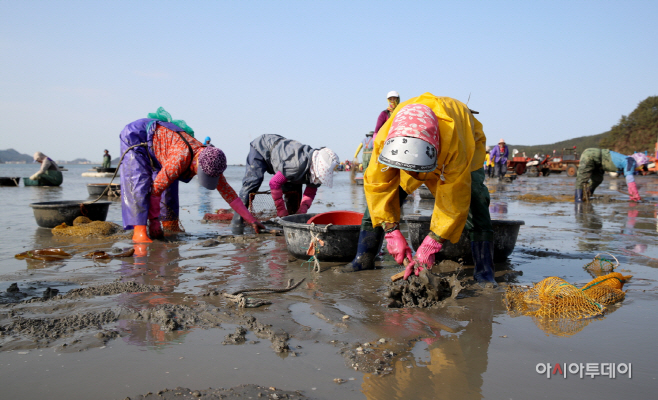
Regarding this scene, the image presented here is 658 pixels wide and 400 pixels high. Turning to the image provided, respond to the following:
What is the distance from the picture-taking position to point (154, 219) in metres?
5.55

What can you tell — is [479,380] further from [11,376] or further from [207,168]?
[207,168]

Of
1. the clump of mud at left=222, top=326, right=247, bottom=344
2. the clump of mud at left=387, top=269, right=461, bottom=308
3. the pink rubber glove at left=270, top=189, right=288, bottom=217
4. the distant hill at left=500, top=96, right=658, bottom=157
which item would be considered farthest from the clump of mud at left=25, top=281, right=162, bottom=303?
the distant hill at left=500, top=96, right=658, bottom=157

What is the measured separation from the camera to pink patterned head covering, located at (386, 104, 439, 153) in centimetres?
272

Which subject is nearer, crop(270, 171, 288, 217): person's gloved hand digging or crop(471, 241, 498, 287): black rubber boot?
crop(471, 241, 498, 287): black rubber boot

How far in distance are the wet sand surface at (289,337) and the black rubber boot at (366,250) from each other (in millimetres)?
161

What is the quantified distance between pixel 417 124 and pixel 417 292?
1142mm

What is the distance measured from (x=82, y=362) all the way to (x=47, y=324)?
0.59m

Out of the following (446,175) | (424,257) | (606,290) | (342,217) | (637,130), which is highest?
(637,130)

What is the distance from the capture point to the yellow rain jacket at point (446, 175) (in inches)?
115

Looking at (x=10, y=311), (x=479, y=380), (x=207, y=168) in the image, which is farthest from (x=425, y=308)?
(x=207, y=168)

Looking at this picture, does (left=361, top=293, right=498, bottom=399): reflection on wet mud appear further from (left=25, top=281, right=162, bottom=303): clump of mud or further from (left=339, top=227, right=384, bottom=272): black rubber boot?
(left=25, top=281, right=162, bottom=303): clump of mud

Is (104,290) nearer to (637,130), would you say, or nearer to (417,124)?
(417,124)

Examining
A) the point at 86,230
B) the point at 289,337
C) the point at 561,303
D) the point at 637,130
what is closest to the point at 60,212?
the point at 86,230

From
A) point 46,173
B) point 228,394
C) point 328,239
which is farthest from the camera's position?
point 46,173
